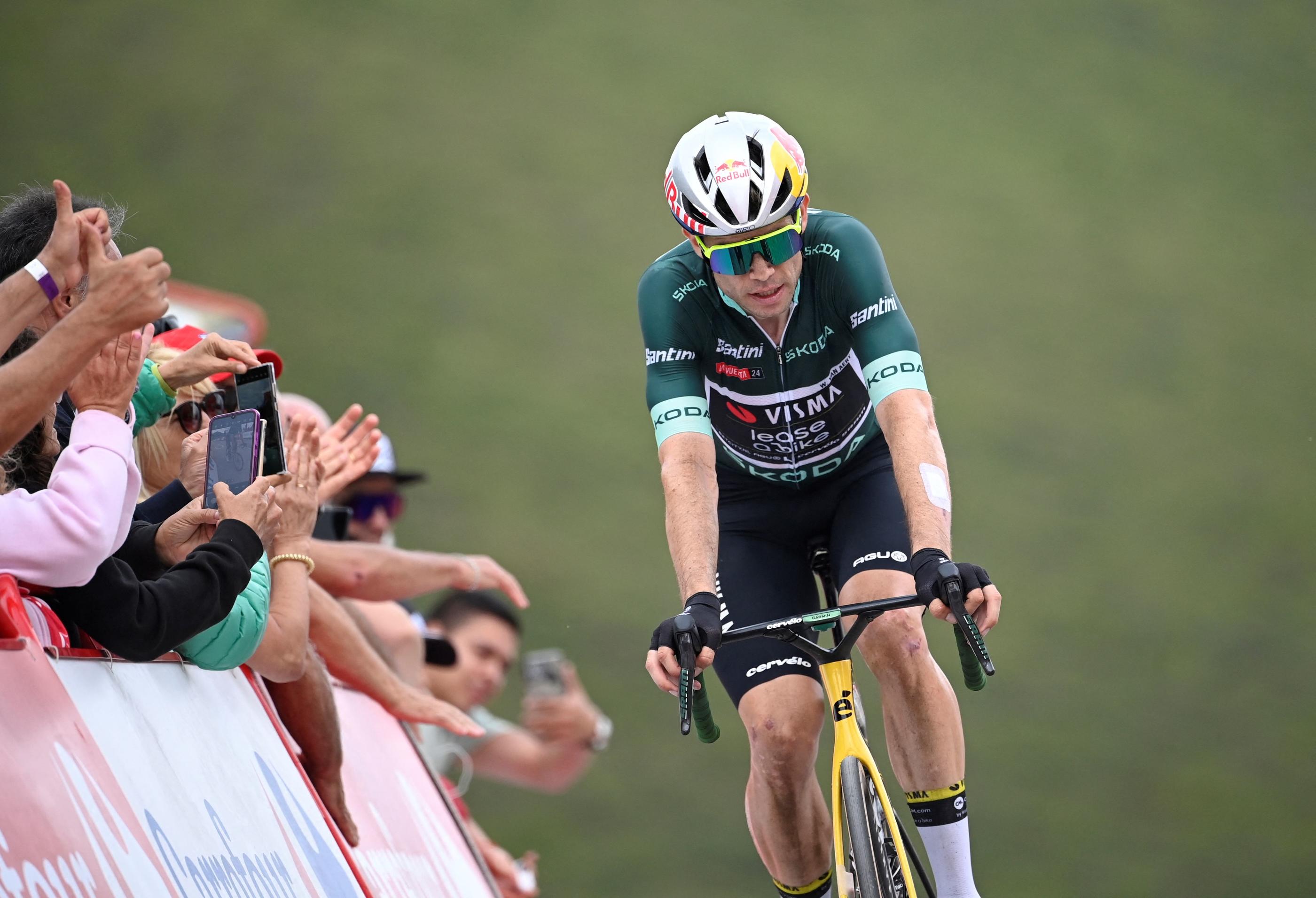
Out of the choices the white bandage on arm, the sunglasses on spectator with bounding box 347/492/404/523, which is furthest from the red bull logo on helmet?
the sunglasses on spectator with bounding box 347/492/404/523

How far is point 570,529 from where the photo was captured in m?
9.00

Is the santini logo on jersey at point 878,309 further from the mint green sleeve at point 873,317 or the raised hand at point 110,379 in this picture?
the raised hand at point 110,379

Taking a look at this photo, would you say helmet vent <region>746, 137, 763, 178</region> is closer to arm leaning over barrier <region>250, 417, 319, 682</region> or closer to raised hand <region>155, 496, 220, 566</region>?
arm leaning over barrier <region>250, 417, 319, 682</region>

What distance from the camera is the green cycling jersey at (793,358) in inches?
111

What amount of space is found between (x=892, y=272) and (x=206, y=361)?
7.13 meters

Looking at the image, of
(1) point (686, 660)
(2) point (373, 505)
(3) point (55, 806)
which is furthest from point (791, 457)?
(2) point (373, 505)

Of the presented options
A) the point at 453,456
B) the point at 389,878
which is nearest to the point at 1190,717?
the point at 453,456

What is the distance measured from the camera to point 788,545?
3.17 meters

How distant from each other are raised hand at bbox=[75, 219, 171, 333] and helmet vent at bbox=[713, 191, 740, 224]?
116 cm

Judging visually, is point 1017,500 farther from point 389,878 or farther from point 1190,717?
point 389,878

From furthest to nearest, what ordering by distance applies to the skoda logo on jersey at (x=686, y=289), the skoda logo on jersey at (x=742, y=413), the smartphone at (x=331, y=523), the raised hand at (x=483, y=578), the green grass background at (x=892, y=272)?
the green grass background at (x=892, y=272), the raised hand at (x=483, y=578), the smartphone at (x=331, y=523), the skoda logo on jersey at (x=742, y=413), the skoda logo on jersey at (x=686, y=289)

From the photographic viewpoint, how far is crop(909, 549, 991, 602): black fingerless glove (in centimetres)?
224

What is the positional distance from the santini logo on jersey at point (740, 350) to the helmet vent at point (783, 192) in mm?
355

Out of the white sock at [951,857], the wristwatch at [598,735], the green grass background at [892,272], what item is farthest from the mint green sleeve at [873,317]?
the green grass background at [892,272]
